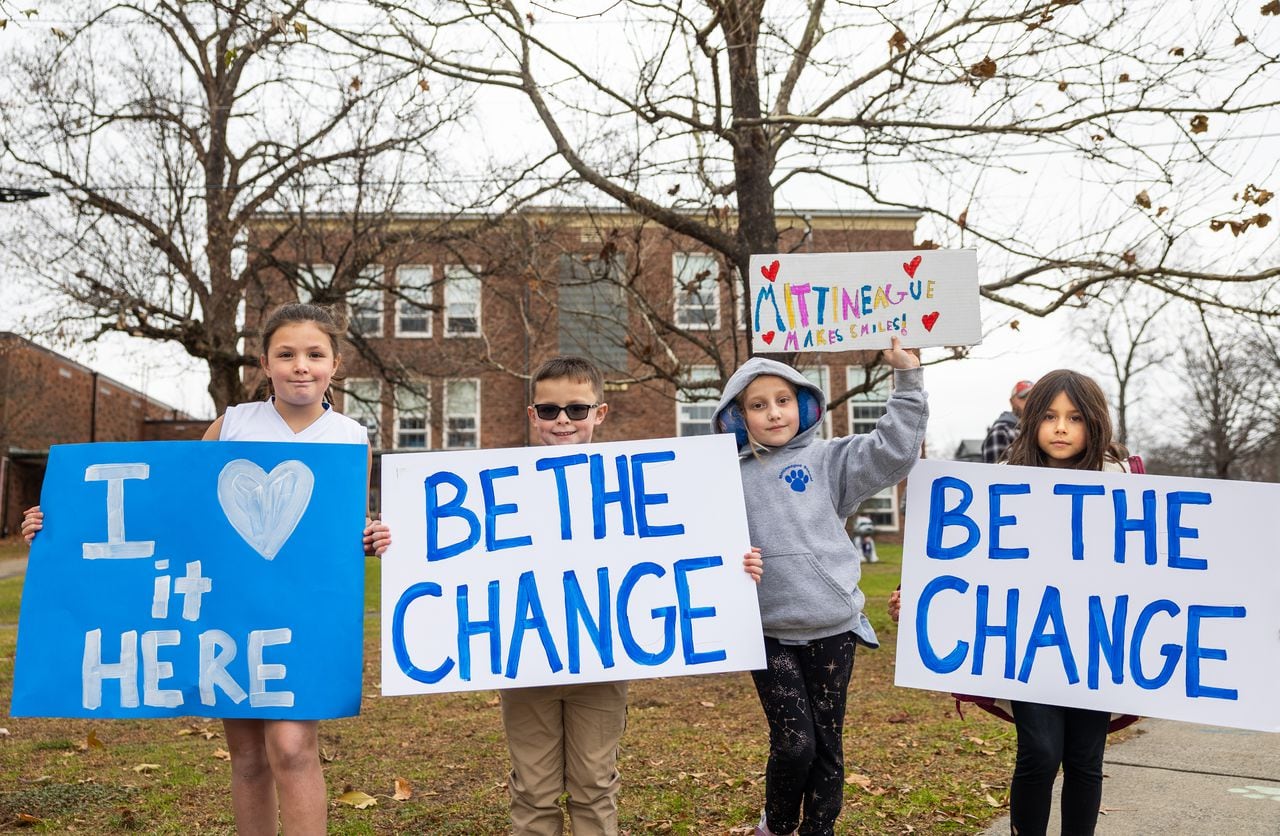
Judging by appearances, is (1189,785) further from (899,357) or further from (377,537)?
(377,537)

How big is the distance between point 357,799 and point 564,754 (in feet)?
4.54

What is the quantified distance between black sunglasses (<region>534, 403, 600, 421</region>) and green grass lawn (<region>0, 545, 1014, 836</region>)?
4.90 ft

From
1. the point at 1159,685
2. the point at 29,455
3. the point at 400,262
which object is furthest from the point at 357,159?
the point at 29,455

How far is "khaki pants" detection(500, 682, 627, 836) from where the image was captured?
2816 mm

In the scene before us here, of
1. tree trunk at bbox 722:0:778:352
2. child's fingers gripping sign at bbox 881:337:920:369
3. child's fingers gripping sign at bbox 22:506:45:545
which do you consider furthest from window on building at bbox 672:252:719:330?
child's fingers gripping sign at bbox 22:506:45:545

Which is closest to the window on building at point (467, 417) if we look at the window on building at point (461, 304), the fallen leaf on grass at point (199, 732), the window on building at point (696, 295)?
the window on building at point (461, 304)

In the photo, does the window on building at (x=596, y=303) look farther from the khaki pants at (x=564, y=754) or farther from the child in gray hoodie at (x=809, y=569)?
the khaki pants at (x=564, y=754)

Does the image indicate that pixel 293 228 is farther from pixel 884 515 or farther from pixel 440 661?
pixel 884 515

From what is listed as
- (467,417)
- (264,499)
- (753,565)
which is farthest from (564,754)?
(467,417)

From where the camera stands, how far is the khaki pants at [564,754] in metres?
2.82

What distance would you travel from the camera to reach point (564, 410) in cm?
310

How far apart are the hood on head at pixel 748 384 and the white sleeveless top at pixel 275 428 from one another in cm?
114

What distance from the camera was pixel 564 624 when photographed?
9.49ft

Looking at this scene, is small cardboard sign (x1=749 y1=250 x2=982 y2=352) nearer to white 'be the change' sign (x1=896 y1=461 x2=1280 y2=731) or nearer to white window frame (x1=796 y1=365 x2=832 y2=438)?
white window frame (x1=796 y1=365 x2=832 y2=438)
